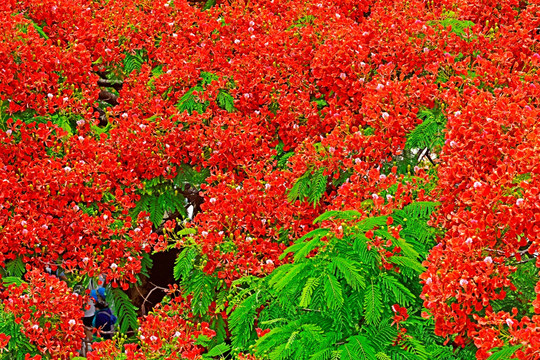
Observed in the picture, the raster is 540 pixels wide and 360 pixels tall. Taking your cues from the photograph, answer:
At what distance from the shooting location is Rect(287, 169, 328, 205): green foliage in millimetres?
5879

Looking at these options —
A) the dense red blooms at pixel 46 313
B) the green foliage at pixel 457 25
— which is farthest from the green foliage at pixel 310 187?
the dense red blooms at pixel 46 313

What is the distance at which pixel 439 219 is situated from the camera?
16.4 ft

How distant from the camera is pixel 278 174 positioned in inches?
250

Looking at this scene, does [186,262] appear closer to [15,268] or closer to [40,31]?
[15,268]

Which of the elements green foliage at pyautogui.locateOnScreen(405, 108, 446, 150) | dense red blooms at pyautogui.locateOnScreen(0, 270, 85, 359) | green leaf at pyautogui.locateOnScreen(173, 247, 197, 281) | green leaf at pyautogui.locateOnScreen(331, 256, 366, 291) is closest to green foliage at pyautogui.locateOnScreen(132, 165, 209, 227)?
green leaf at pyautogui.locateOnScreen(173, 247, 197, 281)

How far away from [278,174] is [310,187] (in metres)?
0.47

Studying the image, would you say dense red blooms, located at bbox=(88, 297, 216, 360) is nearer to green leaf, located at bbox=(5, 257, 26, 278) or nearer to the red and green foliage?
the red and green foliage

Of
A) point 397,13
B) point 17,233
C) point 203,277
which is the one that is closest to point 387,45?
point 397,13

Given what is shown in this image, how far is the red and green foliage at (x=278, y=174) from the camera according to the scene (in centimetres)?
454

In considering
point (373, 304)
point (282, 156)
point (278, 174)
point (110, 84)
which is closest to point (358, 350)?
point (373, 304)

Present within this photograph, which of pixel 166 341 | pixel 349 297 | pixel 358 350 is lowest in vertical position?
pixel 166 341

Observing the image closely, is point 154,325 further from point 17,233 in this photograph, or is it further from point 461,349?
point 461,349

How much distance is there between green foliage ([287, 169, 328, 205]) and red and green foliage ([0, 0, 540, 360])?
2cm

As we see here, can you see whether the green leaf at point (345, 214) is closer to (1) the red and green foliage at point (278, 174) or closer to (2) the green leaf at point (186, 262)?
(1) the red and green foliage at point (278, 174)
